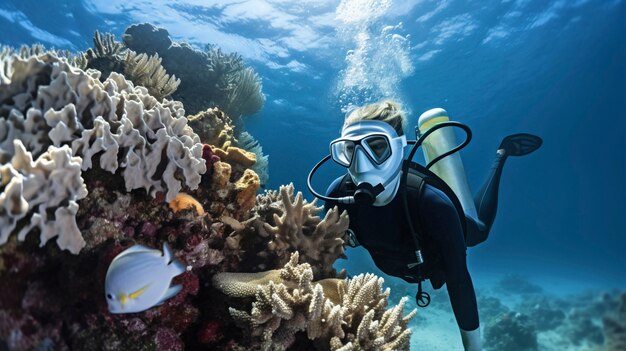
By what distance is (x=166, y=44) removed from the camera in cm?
906

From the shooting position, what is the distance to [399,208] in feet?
13.9

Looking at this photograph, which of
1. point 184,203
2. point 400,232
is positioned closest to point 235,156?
point 184,203

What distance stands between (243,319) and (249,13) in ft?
70.7

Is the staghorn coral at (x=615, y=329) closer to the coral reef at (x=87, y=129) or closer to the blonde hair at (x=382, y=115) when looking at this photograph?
the blonde hair at (x=382, y=115)

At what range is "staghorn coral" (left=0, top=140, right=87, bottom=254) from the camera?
1.84 metres

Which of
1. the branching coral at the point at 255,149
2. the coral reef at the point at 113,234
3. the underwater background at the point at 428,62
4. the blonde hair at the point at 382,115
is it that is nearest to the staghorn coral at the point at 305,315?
the coral reef at the point at 113,234

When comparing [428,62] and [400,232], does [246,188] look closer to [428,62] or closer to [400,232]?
[400,232]

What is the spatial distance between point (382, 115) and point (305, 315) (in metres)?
2.72

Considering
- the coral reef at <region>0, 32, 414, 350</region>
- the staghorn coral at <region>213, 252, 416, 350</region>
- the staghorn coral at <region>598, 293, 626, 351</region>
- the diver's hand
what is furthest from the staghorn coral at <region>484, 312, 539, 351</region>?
the staghorn coral at <region>213, 252, 416, 350</region>

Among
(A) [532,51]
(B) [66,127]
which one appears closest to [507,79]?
(A) [532,51]

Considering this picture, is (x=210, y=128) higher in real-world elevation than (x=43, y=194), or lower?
higher

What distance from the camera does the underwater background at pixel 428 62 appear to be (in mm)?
18516

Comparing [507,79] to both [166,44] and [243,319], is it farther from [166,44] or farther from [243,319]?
[243,319]

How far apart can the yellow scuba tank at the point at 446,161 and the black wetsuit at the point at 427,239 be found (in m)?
2.18
